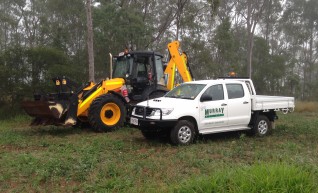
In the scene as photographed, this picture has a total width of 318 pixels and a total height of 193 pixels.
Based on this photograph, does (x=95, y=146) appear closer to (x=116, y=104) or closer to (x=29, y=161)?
(x=29, y=161)

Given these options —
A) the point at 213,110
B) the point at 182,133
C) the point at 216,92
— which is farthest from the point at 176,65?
the point at 182,133

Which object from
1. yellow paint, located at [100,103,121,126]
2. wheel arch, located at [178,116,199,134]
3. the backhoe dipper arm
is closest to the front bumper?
wheel arch, located at [178,116,199,134]

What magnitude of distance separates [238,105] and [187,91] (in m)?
1.54

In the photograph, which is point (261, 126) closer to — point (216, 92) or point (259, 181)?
point (216, 92)

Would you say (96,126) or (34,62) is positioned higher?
(34,62)

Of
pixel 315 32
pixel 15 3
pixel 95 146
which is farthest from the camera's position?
pixel 315 32

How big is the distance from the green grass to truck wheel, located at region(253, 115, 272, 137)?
1.02 feet

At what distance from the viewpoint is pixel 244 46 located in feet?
136

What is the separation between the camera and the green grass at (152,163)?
482 centimetres

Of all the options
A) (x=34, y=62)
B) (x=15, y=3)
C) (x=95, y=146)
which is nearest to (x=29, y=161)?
(x=95, y=146)

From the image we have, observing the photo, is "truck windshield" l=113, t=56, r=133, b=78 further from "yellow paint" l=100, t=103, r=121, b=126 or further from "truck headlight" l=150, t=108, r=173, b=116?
"truck headlight" l=150, t=108, r=173, b=116

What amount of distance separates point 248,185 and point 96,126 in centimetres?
691

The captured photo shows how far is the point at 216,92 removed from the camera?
371 inches

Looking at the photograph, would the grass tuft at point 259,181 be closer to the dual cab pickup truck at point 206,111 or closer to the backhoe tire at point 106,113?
the dual cab pickup truck at point 206,111
